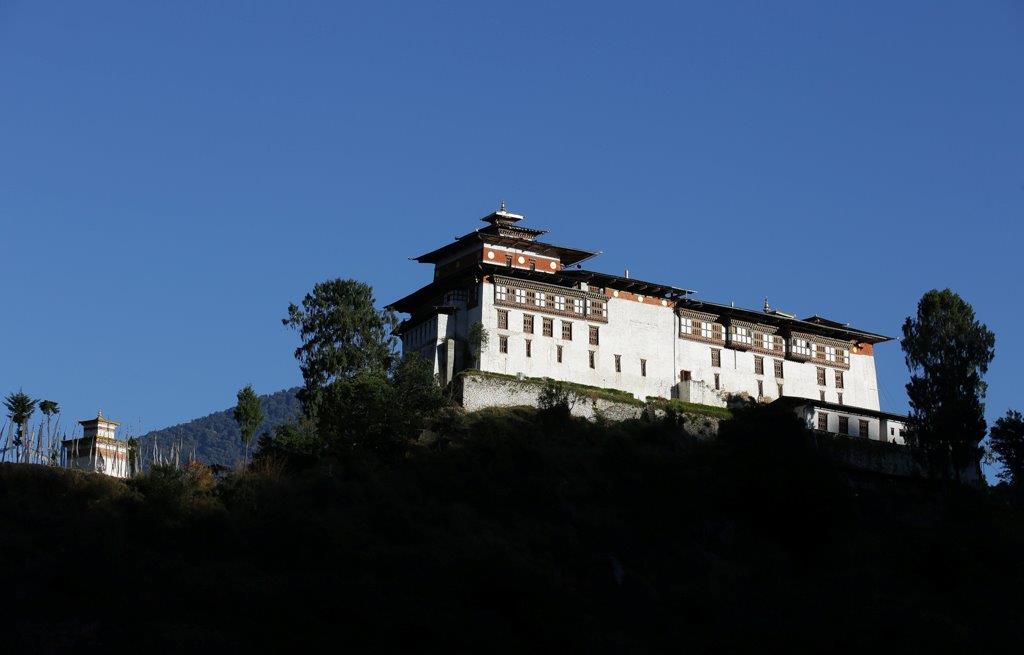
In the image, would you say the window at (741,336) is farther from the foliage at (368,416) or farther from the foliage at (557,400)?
the foliage at (368,416)

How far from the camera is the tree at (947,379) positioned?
7644 centimetres

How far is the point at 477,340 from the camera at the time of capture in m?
81.0

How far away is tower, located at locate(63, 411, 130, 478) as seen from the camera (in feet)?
232

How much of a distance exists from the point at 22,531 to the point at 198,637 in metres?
10.3

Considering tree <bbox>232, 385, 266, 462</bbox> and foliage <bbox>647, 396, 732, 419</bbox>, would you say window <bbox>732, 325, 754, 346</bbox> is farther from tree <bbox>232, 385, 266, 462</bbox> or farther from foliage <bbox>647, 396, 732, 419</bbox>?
tree <bbox>232, 385, 266, 462</bbox>

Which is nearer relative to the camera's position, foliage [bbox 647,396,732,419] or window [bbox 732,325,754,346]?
foliage [bbox 647,396,732,419]

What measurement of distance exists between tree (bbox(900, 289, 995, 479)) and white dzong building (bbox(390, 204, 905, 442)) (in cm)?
702

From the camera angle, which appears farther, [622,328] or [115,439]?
[622,328]

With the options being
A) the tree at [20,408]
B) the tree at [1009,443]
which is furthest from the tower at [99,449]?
the tree at [1009,443]

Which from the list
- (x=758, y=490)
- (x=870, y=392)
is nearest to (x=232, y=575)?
(x=758, y=490)

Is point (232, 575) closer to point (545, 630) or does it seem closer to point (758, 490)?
point (545, 630)

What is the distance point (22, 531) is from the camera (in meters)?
54.8

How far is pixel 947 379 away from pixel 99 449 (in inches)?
1633

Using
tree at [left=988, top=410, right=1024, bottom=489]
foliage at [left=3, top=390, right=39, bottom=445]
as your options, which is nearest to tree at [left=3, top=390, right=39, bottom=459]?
foliage at [left=3, top=390, right=39, bottom=445]
